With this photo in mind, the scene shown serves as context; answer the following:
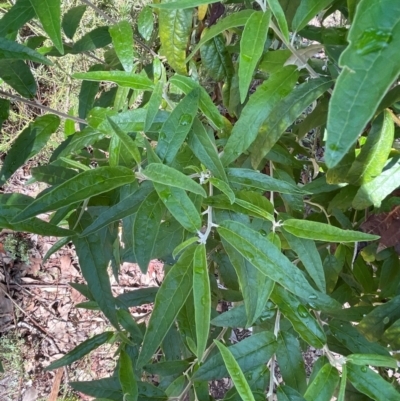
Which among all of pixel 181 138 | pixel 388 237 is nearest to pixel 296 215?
pixel 388 237

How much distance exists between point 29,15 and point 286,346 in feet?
2.49

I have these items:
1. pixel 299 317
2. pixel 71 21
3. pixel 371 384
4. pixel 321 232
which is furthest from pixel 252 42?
pixel 71 21

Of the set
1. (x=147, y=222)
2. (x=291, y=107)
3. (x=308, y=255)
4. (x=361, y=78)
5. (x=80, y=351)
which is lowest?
(x=80, y=351)

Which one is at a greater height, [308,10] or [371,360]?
[308,10]

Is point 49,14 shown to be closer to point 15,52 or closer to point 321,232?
point 15,52

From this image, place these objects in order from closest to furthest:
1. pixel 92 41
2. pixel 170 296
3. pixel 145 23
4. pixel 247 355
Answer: pixel 170 296
pixel 247 355
pixel 145 23
pixel 92 41

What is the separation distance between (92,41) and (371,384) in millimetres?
924

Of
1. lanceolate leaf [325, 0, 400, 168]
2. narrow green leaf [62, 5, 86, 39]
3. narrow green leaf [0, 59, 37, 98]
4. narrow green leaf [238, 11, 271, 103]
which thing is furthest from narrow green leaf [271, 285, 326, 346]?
narrow green leaf [62, 5, 86, 39]

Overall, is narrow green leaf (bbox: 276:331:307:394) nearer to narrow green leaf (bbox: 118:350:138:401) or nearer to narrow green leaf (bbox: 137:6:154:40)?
narrow green leaf (bbox: 118:350:138:401)

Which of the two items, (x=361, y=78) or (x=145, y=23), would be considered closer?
(x=361, y=78)

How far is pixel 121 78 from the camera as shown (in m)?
0.77

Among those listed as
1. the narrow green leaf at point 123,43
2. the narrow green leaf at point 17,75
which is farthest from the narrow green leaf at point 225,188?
the narrow green leaf at point 17,75

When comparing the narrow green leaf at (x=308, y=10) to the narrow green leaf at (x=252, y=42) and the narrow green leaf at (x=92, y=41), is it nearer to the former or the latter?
the narrow green leaf at (x=252, y=42)

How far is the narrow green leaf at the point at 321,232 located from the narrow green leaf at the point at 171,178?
0.20 metres
